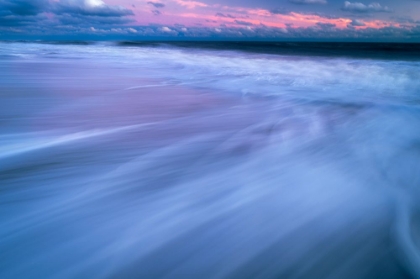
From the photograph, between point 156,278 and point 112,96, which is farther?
point 112,96

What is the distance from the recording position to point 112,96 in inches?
209

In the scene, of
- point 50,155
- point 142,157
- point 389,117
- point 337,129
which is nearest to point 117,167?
point 142,157

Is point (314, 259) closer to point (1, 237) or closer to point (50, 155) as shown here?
point (1, 237)

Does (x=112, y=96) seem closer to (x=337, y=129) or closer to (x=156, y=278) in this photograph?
(x=337, y=129)

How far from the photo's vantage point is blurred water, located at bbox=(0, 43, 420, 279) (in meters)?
1.51

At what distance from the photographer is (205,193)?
218cm

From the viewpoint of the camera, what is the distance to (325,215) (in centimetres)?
189

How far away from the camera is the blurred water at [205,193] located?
151 cm

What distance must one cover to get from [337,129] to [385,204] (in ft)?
5.85

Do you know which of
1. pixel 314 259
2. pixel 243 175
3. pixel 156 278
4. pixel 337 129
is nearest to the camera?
pixel 156 278

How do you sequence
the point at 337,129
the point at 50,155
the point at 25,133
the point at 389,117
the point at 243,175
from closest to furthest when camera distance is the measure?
the point at 243,175 → the point at 50,155 → the point at 25,133 → the point at 337,129 → the point at 389,117

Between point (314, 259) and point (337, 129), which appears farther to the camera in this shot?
point (337, 129)

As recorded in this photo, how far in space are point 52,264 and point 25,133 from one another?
2.18 meters

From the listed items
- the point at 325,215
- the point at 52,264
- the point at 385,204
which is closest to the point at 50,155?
the point at 52,264
